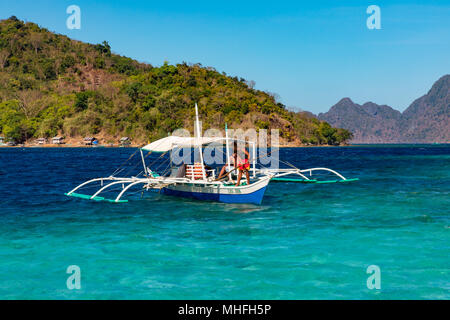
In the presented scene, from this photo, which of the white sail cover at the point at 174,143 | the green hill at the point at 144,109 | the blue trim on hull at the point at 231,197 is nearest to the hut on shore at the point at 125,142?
the green hill at the point at 144,109

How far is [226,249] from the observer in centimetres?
1388

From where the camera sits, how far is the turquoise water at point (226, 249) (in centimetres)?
1053

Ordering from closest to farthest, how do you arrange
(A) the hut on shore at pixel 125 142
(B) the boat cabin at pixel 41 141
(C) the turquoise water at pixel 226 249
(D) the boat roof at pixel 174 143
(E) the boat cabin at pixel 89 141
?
1. (C) the turquoise water at pixel 226 249
2. (D) the boat roof at pixel 174 143
3. (A) the hut on shore at pixel 125 142
4. (E) the boat cabin at pixel 89 141
5. (B) the boat cabin at pixel 41 141

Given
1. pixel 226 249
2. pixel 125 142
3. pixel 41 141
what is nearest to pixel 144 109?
pixel 125 142

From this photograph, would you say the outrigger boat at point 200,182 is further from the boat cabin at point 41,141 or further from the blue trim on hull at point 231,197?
the boat cabin at point 41,141

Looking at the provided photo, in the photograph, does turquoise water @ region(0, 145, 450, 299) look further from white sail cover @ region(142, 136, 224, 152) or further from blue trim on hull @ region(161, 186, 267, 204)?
white sail cover @ region(142, 136, 224, 152)

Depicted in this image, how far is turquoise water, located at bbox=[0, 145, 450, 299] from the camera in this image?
10.5 meters

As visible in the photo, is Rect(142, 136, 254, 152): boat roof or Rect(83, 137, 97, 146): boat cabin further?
Rect(83, 137, 97, 146): boat cabin

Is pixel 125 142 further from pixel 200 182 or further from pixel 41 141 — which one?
pixel 200 182

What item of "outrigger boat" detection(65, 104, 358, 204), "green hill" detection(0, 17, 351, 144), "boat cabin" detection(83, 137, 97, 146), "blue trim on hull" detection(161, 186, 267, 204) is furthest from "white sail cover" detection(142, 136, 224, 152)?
"boat cabin" detection(83, 137, 97, 146)

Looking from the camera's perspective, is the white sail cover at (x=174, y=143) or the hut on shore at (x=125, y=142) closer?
the white sail cover at (x=174, y=143)

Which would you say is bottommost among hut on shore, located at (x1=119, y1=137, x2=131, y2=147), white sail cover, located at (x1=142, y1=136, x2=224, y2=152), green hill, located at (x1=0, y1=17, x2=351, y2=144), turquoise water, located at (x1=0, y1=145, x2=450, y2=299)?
turquoise water, located at (x1=0, y1=145, x2=450, y2=299)
